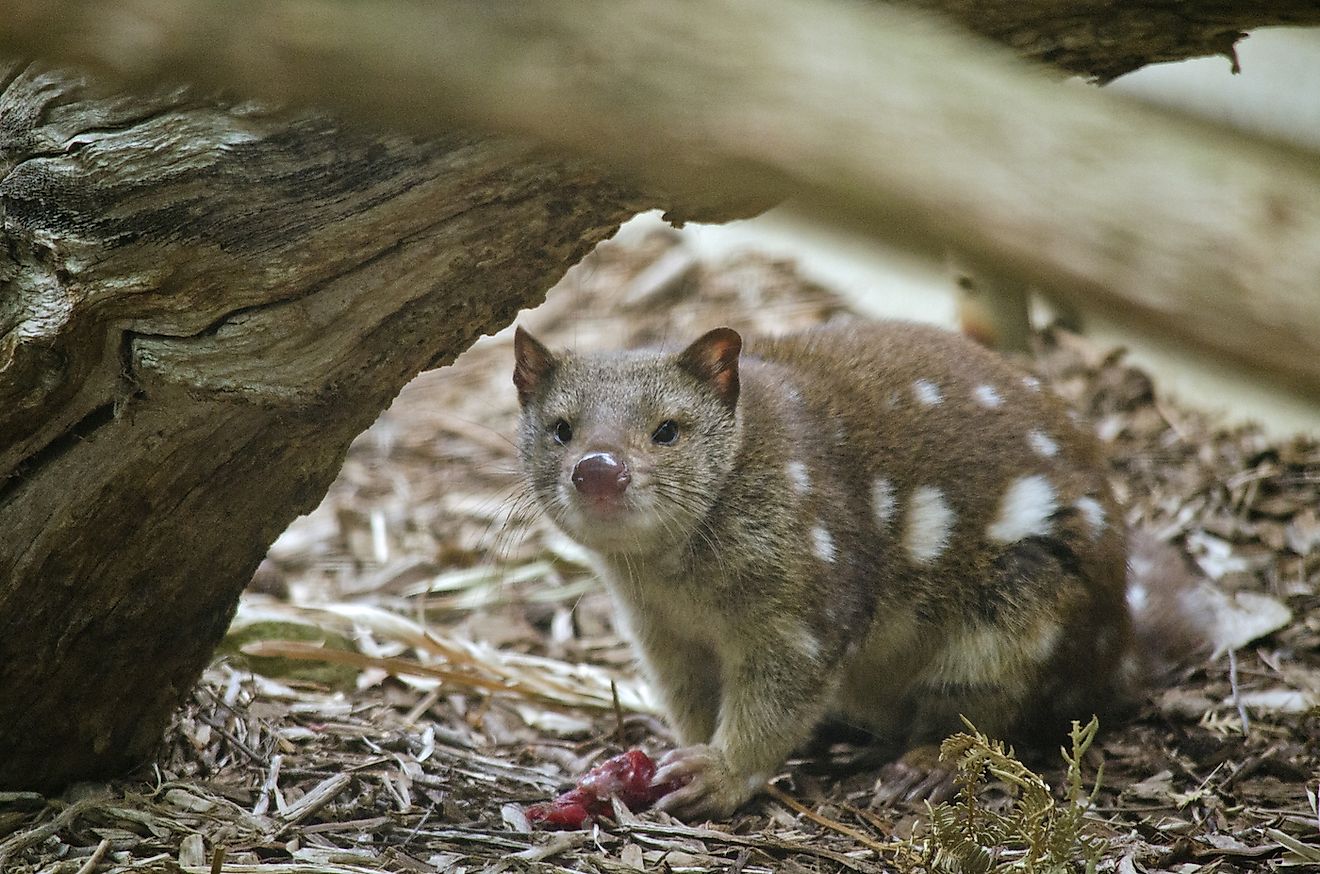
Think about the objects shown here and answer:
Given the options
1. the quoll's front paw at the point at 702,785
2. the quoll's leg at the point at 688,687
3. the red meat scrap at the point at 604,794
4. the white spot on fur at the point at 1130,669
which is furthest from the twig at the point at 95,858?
the white spot on fur at the point at 1130,669

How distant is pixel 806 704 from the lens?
14.1 ft

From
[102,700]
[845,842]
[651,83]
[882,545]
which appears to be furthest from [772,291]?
[651,83]

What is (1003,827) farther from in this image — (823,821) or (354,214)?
(354,214)

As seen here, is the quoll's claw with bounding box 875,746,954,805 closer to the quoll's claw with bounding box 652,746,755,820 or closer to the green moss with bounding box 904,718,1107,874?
the quoll's claw with bounding box 652,746,755,820

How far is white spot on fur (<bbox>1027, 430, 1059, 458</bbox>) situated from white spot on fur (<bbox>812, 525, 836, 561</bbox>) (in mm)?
880

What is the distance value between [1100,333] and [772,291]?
86.8 inches

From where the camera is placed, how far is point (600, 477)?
13.1ft

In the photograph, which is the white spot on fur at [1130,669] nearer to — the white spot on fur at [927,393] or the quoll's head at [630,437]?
the white spot on fur at [927,393]

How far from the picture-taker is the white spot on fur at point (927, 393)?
4.66 m

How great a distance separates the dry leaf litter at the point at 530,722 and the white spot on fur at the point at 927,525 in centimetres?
79

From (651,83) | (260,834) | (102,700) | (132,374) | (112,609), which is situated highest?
(651,83)

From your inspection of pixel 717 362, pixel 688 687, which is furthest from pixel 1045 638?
pixel 717 362

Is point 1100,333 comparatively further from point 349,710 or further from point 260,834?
point 260,834

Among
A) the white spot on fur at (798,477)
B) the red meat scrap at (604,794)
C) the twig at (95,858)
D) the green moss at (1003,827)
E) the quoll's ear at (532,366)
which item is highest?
the quoll's ear at (532,366)
